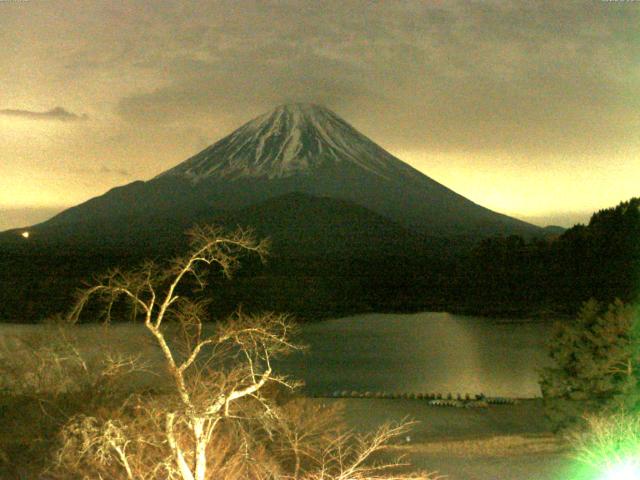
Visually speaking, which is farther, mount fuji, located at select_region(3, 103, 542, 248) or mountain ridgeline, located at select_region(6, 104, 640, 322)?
mount fuji, located at select_region(3, 103, 542, 248)

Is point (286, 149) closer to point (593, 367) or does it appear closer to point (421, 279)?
point (421, 279)

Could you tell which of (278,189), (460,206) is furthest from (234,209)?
(460,206)

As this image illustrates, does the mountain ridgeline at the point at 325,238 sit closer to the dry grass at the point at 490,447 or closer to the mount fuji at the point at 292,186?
the mount fuji at the point at 292,186

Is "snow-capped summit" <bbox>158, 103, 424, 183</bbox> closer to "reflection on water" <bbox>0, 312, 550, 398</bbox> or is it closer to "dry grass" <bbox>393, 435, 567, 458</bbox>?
"reflection on water" <bbox>0, 312, 550, 398</bbox>

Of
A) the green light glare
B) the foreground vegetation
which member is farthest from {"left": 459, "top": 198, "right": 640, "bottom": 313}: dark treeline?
the green light glare

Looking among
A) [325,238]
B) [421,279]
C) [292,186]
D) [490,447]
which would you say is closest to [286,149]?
[292,186]

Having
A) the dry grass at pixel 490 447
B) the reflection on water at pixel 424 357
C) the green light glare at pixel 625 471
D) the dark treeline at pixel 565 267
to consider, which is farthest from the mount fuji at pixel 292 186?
the green light glare at pixel 625 471

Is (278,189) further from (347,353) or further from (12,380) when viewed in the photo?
(12,380)

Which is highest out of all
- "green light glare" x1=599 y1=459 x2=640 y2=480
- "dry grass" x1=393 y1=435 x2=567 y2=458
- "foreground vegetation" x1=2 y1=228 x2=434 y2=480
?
"foreground vegetation" x1=2 y1=228 x2=434 y2=480

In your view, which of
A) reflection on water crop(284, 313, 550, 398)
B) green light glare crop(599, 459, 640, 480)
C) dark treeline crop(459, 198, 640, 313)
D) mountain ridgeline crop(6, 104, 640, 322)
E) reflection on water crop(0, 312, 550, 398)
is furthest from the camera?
mountain ridgeline crop(6, 104, 640, 322)
